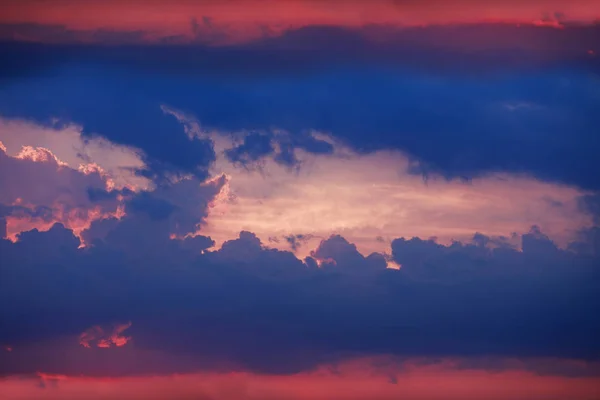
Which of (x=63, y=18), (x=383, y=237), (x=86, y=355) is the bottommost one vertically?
(x=86, y=355)

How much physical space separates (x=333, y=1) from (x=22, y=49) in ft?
8.97

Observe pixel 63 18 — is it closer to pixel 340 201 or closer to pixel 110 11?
pixel 110 11

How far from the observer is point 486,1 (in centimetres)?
604

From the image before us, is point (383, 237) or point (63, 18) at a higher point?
point (63, 18)

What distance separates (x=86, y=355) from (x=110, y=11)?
2974mm

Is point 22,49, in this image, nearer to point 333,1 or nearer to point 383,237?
point 333,1

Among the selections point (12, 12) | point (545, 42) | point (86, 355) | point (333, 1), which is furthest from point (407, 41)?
point (86, 355)

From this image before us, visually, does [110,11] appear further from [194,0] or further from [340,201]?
[340,201]

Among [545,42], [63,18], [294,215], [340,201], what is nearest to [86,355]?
[294,215]

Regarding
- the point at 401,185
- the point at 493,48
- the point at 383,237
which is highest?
the point at 493,48

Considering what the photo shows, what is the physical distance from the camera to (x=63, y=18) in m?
6.11

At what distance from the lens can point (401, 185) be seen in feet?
20.2

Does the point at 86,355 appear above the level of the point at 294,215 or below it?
below

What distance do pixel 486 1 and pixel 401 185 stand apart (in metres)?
1.73
